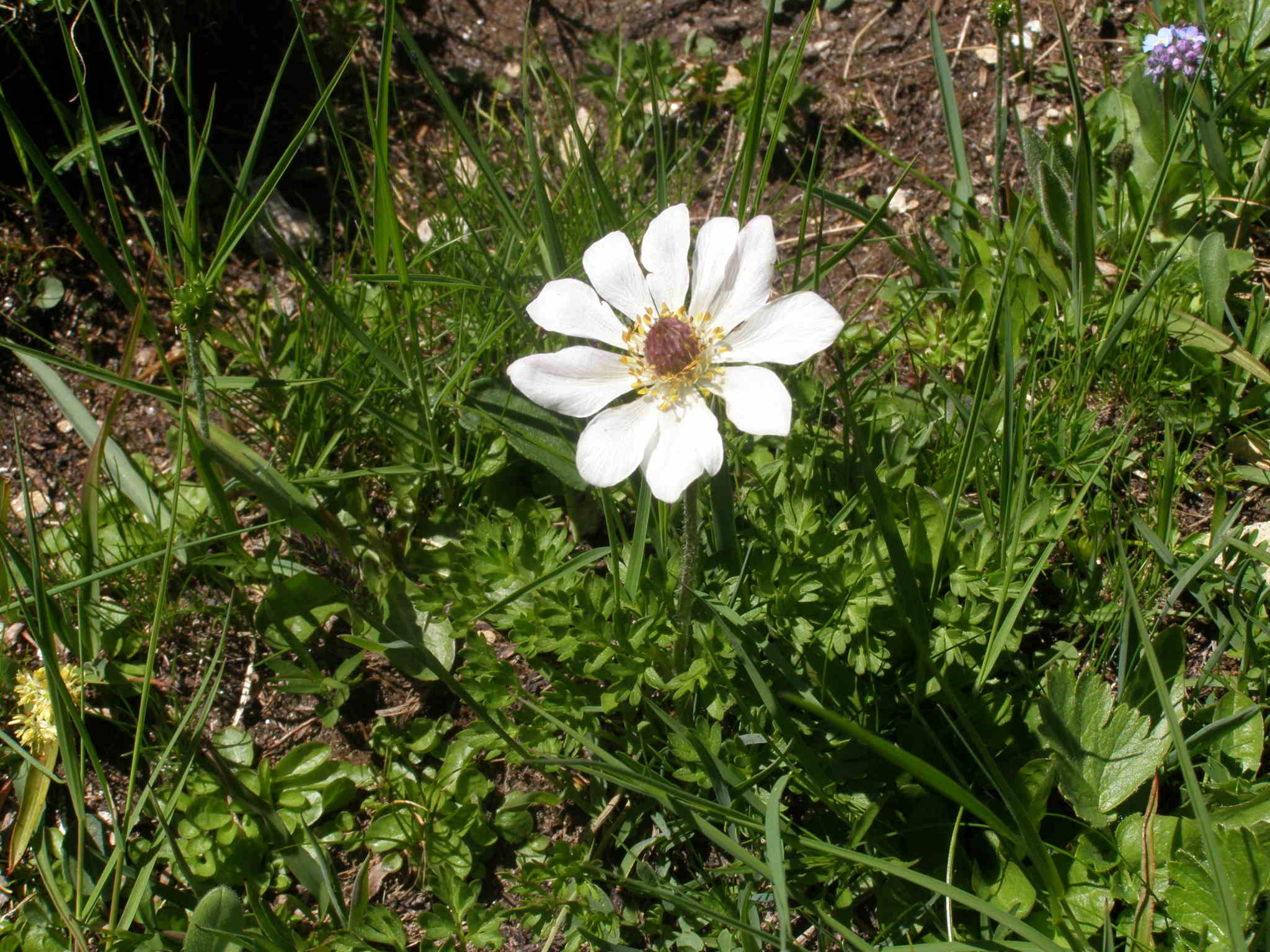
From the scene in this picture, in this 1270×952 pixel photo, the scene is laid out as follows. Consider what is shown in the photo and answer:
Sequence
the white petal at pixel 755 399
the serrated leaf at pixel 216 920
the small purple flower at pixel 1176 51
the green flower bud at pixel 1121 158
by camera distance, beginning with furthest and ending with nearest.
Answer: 1. the green flower bud at pixel 1121 158
2. the small purple flower at pixel 1176 51
3. the serrated leaf at pixel 216 920
4. the white petal at pixel 755 399

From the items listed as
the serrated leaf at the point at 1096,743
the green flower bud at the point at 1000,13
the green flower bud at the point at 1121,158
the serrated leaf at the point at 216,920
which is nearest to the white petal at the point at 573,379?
the serrated leaf at the point at 1096,743

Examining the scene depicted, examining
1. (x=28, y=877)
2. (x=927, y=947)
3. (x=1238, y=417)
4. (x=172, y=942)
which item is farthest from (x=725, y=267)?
(x=28, y=877)

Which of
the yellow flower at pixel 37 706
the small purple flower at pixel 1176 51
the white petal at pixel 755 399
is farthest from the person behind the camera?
the small purple flower at pixel 1176 51

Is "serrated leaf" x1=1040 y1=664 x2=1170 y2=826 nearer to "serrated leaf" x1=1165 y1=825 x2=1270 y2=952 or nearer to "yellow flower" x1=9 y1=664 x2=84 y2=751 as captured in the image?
"serrated leaf" x1=1165 y1=825 x2=1270 y2=952

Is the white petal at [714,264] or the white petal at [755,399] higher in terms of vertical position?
the white petal at [714,264]

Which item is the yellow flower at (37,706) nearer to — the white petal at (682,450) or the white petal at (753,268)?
the white petal at (682,450)

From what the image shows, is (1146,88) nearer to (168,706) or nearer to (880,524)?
(880,524)
